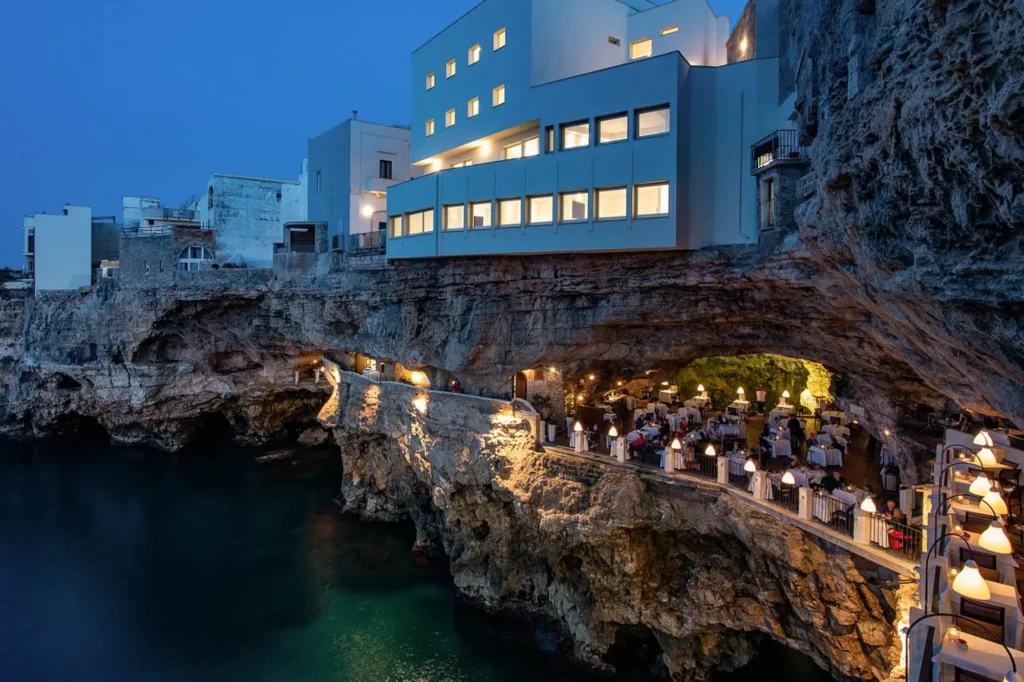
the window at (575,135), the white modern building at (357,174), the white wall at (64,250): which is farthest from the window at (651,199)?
the white wall at (64,250)

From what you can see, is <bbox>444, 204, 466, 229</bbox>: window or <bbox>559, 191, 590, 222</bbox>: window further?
<bbox>444, 204, 466, 229</bbox>: window

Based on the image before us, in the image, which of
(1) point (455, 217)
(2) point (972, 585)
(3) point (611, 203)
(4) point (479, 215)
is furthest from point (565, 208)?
(2) point (972, 585)

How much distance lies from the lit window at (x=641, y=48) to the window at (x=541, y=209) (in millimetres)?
7529

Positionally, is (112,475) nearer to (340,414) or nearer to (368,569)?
(340,414)

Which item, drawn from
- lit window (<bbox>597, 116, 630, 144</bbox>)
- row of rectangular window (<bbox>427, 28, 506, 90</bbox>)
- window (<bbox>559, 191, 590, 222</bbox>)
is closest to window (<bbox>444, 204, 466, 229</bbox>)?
window (<bbox>559, 191, 590, 222</bbox>)

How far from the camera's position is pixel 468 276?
875 inches

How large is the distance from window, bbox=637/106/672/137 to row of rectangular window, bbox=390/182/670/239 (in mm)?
1593

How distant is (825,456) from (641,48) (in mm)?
15587

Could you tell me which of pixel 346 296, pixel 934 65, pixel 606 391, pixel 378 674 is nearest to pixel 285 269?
pixel 346 296

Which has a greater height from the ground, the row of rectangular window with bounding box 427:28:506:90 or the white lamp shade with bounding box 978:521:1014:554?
the row of rectangular window with bounding box 427:28:506:90

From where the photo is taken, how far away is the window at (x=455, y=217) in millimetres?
21469

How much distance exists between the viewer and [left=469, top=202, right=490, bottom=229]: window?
2086 cm

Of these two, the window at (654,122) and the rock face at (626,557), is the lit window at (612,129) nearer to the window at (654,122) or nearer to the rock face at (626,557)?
the window at (654,122)

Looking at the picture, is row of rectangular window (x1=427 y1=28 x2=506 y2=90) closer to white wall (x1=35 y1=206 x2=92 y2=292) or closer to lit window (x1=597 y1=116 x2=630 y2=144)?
lit window (x1=597 y1=116 x2=630 y2=144)
